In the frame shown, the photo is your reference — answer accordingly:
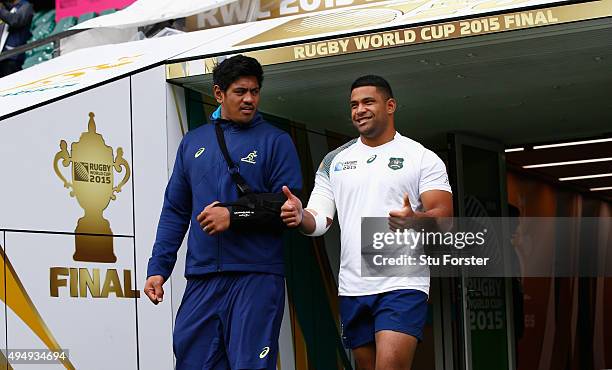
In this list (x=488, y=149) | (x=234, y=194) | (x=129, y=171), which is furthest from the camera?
(x=488, y=149)

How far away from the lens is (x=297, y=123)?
9.16 m

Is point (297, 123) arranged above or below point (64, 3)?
below

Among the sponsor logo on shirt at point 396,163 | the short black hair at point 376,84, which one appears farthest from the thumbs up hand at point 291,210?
the short black hair at point 376,84

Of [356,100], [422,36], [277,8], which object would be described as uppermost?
[277,8]

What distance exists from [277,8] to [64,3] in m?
2.77

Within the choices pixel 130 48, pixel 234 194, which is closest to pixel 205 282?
pixel 234 194

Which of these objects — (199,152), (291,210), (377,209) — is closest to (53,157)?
(199,152)

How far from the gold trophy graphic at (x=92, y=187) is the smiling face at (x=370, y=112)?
81.6 inches

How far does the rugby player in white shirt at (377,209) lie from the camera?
5.29 m

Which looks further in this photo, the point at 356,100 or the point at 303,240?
the point at 303,240

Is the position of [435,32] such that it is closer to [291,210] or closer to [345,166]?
[345,166]

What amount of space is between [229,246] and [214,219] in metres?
0.22

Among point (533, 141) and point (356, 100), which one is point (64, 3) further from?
point (356, 100)

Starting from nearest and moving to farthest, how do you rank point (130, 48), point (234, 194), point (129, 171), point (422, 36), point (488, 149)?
1. point (234, 194)
2. point (422, 36)
3. point (129, 171)
4. point (130, 48)
5. point (488, 149)
